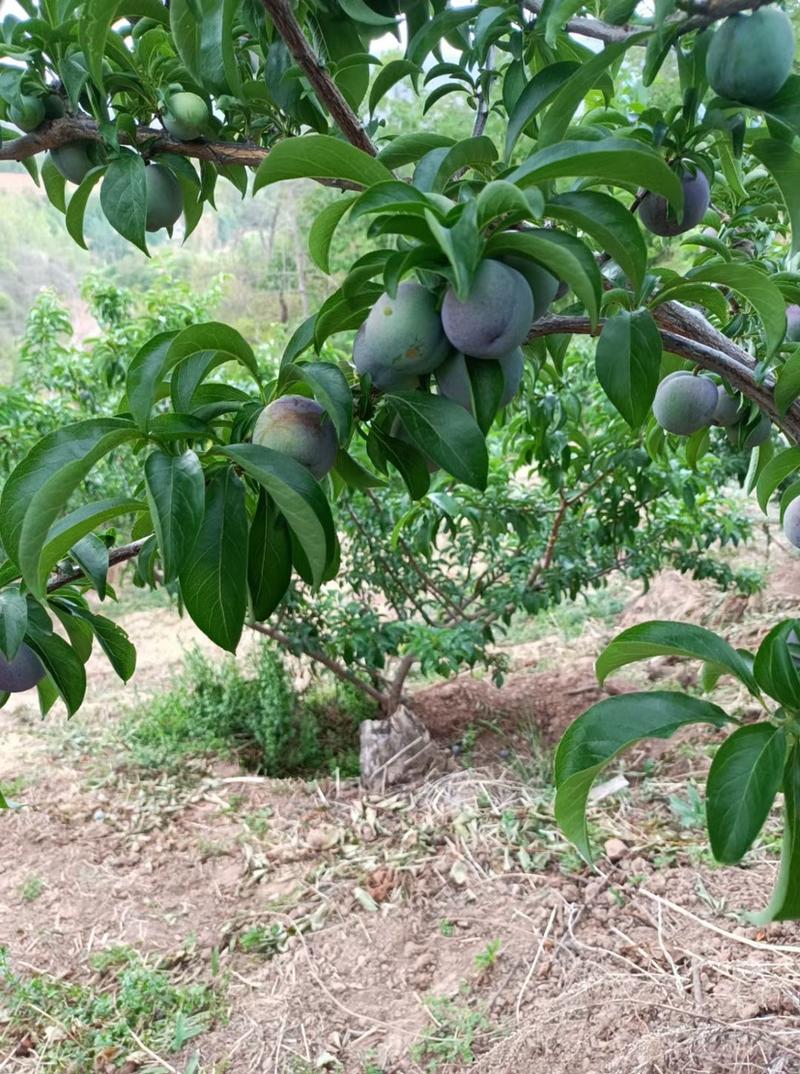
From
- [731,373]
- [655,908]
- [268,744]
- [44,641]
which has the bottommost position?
[268,744]

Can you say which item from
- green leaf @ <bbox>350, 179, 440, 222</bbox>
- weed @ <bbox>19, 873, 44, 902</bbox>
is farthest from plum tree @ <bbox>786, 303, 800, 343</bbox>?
weed @ <bbox>19, 873, 44, 902</bbox>

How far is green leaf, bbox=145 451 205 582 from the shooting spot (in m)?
0.50

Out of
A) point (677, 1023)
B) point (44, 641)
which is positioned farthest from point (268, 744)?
point (44, 641)

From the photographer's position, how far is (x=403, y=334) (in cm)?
50

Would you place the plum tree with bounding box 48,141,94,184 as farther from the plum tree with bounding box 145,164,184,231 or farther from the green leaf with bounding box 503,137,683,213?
the green leaf with bounding box 503,137,683,213

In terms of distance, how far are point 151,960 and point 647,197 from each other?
6.55 feet

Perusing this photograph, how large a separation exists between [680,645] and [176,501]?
Answer: 40cm

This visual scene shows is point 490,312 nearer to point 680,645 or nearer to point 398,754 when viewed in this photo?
point 680,645

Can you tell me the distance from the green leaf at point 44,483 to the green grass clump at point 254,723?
8.32 feet

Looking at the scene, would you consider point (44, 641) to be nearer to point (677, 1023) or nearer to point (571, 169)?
point (571, 169)

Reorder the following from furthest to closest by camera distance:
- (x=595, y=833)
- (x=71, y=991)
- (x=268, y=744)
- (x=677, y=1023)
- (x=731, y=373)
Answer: (x=268, y=744) → (x=595, y=833) → (x=71, y=991) → (x=677, y=1023) → (x=731, y=373)

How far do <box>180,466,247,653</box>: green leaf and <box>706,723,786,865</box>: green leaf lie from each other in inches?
13.3

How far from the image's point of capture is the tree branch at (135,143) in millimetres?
758

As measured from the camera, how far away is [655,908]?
195cm
